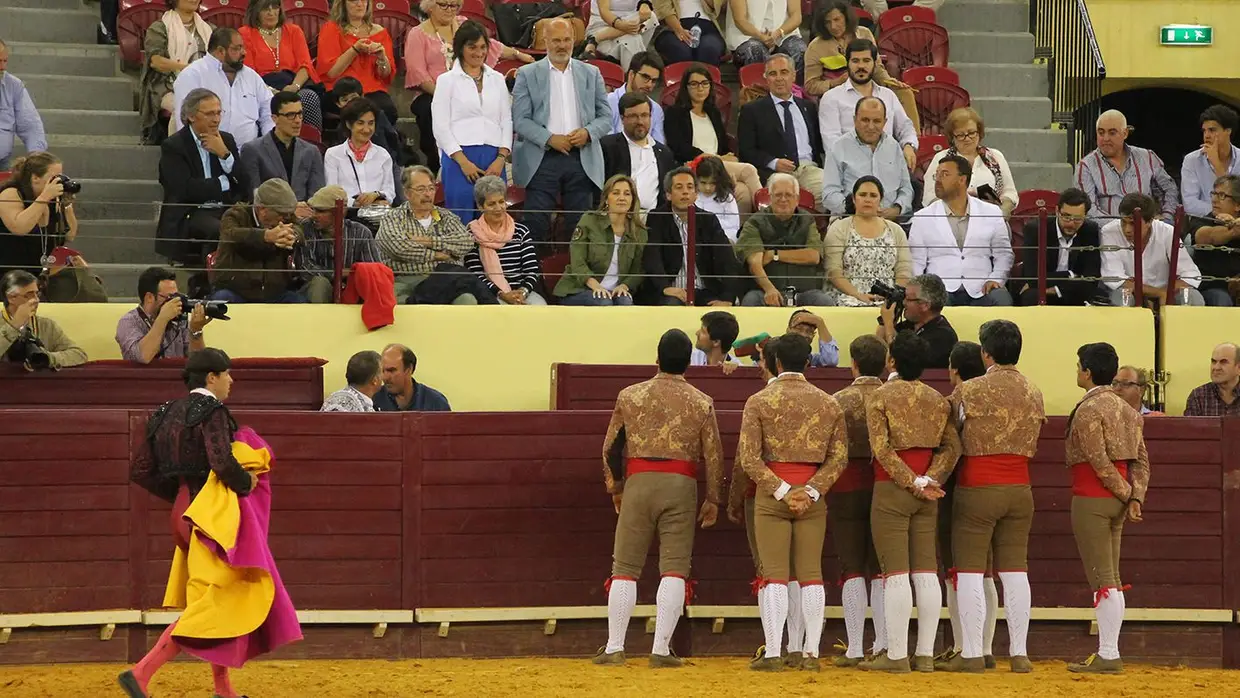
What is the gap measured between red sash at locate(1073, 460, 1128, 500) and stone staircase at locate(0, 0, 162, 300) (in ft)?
19.3

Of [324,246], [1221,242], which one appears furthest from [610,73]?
[1221,242]

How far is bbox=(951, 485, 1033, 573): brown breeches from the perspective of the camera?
30.9 feet

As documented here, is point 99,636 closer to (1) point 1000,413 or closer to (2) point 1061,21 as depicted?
(1) point 1000,413

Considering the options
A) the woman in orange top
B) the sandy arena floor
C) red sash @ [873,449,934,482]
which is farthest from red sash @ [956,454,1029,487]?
the woman in orange top

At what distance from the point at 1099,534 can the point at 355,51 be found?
21.2 feet

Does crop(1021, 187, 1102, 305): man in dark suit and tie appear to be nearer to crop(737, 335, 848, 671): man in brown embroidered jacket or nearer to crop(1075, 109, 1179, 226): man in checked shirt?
crop(1075, 109, 1179, 226): man in checked shirt

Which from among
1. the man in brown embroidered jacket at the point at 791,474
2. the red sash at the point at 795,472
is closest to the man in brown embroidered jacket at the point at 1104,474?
the man in brown embroidered jacket at the point at 791,474

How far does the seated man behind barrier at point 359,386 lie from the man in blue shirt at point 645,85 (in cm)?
355

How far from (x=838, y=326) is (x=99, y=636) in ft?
15.6

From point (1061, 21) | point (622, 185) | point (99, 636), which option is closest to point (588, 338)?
point (622, 185)

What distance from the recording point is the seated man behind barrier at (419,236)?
1171 centimetres

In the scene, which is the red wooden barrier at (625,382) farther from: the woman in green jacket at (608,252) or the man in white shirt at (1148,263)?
the man in white shirt at (1148,263)

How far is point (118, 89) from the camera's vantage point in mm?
14359

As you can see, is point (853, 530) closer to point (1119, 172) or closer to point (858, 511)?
point (858, 511)
